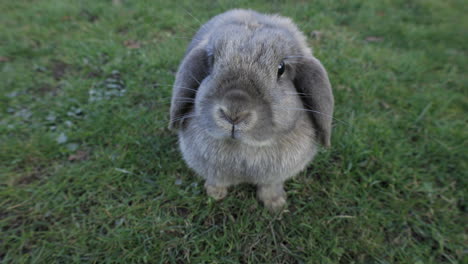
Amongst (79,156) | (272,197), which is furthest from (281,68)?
(79,156)

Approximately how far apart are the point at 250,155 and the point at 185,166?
3.18 feet

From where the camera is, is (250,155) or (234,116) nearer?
(234,116)

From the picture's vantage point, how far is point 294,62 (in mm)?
1890

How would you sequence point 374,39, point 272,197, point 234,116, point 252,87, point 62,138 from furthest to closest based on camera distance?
point 374,39
point 62,138
point 272,197
point 252,87
point 234,116

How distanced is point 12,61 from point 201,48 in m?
3.50

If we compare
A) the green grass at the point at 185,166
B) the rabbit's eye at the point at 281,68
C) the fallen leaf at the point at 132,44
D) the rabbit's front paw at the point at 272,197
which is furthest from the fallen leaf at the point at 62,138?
the rabbit's eye at the point at 281,68

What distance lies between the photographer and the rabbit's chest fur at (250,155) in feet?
6.46

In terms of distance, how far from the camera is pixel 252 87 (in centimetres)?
155

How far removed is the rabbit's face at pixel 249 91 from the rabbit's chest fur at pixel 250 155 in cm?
25

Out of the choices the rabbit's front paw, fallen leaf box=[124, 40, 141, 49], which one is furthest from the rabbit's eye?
fallen leaf box=[124, 40, 141, 49]

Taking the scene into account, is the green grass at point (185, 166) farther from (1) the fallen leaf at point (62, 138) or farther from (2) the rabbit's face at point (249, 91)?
(2) the rabbit's face at point (249, 91)

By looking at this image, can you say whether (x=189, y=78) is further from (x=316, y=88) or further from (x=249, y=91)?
(x=316, y=88)

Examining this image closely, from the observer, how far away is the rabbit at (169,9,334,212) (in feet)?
5.08

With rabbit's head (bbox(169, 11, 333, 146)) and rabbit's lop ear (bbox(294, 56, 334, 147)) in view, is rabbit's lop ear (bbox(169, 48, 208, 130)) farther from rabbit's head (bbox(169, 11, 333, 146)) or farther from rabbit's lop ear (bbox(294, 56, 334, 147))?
rabbit's lop ear (bbox(294, 56, 334, 147))
